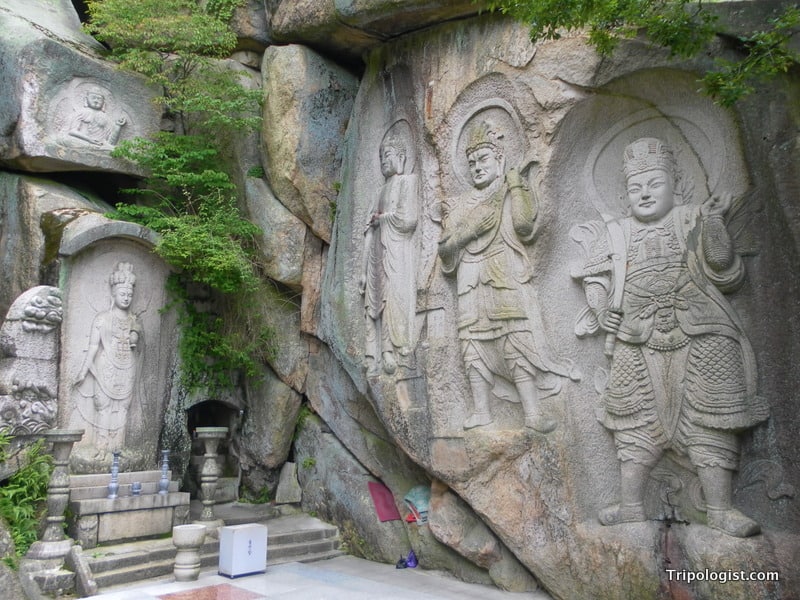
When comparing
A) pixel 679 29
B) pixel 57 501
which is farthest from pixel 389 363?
pixel 679 29

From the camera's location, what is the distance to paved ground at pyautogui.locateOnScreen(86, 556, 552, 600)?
661 cm

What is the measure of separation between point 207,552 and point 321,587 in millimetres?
1550

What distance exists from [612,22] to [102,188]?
7.94 m

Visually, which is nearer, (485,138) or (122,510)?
(485,138)

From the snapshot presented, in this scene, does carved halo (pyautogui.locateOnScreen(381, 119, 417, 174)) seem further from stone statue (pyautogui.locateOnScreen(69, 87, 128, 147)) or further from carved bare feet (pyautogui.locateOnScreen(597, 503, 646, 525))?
carved bare feet (pyautogui.locateOnScreen(597, 503, 646, 525))

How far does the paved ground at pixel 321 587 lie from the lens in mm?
6605

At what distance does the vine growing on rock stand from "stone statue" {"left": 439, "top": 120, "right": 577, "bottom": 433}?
3.13 metres

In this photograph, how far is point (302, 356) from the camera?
9820mm

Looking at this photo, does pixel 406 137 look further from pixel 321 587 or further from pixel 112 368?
pixel 321 587

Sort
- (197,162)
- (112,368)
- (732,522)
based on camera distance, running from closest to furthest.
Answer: (732,522) → (112,368) → (197,162)

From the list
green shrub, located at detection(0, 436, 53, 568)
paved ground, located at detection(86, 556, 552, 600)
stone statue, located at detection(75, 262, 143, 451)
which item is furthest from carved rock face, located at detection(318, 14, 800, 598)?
green shrub, located at detection(0, 436, 53, 568)

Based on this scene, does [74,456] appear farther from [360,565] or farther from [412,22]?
[412,22]

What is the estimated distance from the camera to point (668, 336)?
639 centimetres

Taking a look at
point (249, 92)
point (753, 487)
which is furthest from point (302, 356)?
point (753, 487)
